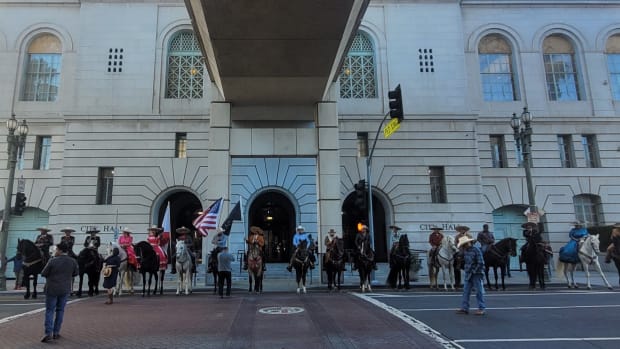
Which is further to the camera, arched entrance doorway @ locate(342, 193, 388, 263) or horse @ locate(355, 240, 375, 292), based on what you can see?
arched entrance doorway @ locate(342, 193, 388, 263)

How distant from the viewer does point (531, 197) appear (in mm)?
19516

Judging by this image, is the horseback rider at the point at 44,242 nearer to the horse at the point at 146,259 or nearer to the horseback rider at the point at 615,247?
the horse at the point at 146,259

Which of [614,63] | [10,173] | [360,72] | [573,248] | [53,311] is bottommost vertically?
[53,311]

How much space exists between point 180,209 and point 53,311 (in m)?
21.4

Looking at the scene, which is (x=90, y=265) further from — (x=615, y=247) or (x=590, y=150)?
(x=590, y=150)

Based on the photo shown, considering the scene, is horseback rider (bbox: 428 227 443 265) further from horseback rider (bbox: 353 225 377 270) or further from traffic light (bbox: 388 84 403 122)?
traffic light (bbox: 388 84 403 122)

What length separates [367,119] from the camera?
26891 mm

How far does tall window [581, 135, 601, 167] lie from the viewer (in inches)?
1125

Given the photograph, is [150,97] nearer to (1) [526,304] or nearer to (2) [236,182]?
(2) [236,182]

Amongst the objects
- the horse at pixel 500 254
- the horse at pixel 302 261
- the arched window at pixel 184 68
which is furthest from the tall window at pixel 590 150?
the arched window at pixel 184 68

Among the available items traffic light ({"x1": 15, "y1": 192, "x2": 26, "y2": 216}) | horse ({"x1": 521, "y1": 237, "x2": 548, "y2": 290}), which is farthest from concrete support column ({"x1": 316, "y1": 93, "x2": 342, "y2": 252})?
traffic light ({"x1": 15, "y1": 192, "x2": 26, "y2": 216})

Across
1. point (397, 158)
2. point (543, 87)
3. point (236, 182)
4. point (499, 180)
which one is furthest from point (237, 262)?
point (543, 87)

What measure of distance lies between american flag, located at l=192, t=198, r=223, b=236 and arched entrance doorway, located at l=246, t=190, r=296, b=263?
11787mm

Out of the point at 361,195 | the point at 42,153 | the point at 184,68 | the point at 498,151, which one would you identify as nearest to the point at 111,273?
the point at 361,195
